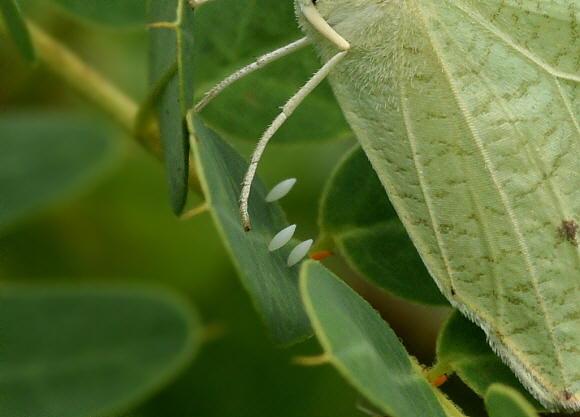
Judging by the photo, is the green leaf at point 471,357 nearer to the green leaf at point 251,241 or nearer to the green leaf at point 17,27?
the green leaf at point 251,241

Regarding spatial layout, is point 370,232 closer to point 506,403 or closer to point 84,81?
point 506,403

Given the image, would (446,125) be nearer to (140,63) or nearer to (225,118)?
(225,118)

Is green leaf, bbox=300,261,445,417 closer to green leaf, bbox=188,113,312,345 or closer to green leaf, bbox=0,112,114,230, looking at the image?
green leaf, bbox=188,113,312,345

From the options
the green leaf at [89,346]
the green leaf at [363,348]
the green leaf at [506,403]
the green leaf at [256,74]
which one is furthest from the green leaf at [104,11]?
the green leaf at [506,403]

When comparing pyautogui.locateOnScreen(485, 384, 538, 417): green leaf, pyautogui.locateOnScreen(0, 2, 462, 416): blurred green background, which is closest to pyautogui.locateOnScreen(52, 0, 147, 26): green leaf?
pyautogui.locateOnScreen(0, 2, 462, 416): blurred green background

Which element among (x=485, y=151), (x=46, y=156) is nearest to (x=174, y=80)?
(x=485, y=151)

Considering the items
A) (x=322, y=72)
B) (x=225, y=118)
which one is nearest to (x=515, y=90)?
(x=322, y=72)
